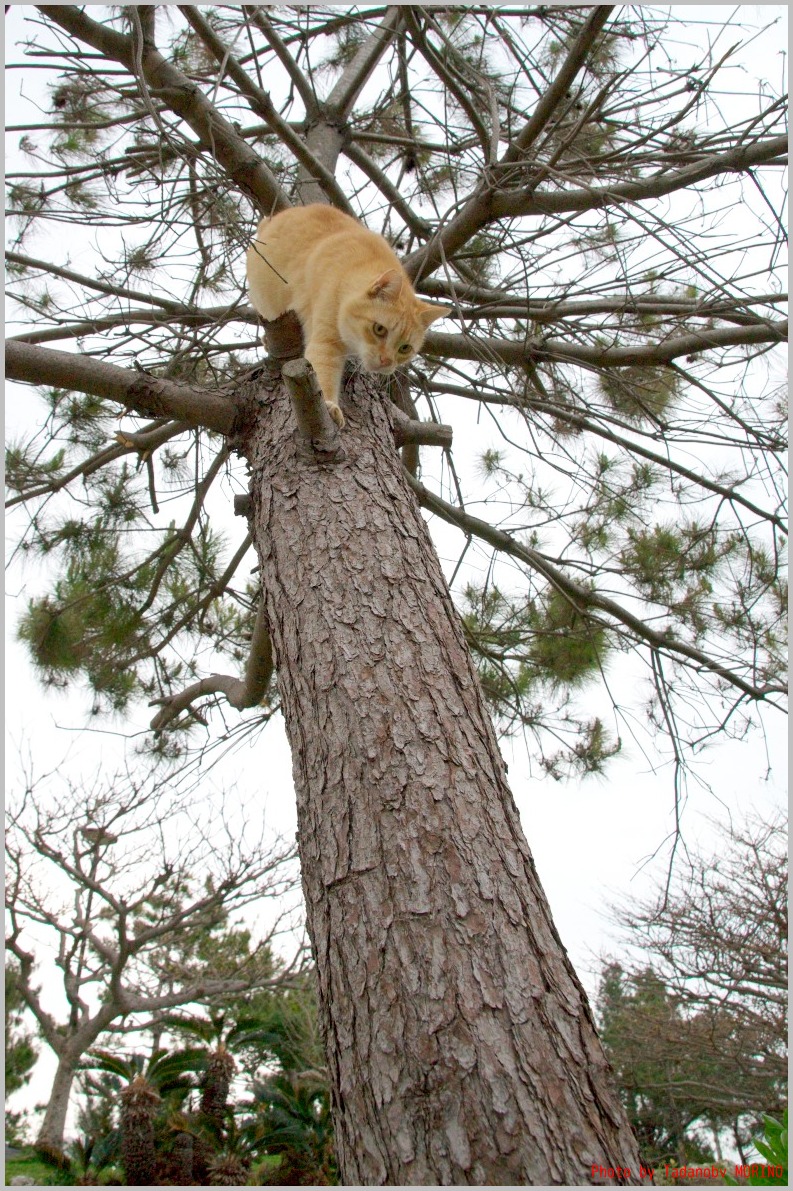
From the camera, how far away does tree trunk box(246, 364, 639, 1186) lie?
1096 millimetres

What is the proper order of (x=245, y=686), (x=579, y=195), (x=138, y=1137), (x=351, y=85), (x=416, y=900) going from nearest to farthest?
(x=416, y=900) → (x=579, y=195) → (x=245, y=686) → (x=351, y=85) → (x=138, y=1137)

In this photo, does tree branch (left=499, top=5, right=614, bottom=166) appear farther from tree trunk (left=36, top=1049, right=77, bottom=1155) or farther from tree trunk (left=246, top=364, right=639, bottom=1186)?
tree trunk (left=36, top=1049, right=77, bottom=1155)

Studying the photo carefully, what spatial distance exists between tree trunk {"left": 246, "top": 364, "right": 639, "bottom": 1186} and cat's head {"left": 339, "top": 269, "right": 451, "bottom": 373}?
2.61 feet

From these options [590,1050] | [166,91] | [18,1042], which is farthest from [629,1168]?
[18,1042]

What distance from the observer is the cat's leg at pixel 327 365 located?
237cm

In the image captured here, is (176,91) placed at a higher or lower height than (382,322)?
higher

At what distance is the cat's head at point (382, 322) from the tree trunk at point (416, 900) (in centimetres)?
80

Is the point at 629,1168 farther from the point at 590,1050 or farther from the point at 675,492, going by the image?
the point at 675,492

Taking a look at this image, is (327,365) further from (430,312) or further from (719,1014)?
(719,1014)

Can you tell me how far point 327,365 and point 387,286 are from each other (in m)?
0.34

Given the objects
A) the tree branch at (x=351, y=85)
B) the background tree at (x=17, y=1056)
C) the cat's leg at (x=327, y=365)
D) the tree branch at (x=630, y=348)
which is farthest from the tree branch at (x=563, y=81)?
the background tree at (x=17, y=1056)

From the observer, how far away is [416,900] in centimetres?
130

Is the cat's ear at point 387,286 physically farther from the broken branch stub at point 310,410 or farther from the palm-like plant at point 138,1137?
the palm-like plant at point 138,1137

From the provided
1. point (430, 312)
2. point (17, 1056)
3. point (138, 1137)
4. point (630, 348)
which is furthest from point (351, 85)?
point (17, 1056)
